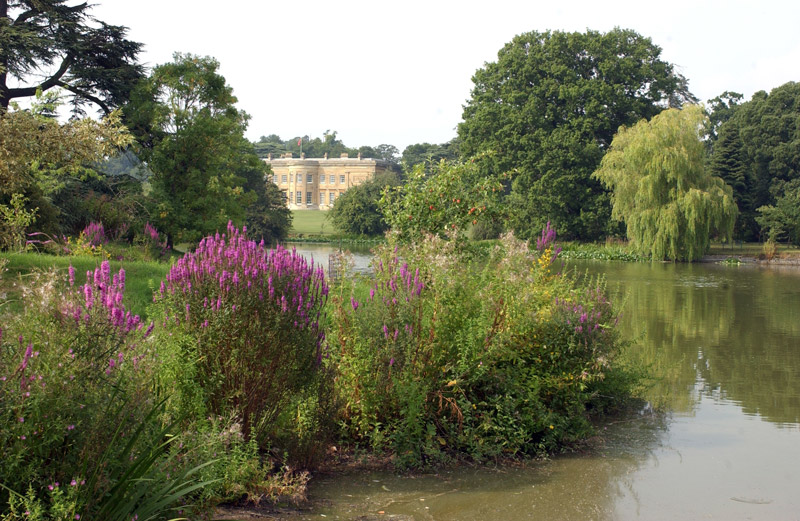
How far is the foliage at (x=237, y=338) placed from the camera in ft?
16.3

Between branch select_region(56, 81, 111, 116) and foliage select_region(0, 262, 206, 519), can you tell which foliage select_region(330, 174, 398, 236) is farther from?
foliage select_region(0, 262, 206, 519)

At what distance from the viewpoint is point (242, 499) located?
15.7ft

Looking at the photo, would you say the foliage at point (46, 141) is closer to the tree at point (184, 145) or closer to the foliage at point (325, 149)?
the tree at point (184, 145)

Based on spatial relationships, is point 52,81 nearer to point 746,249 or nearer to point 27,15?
point 27,15

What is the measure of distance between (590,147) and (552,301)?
41621mm

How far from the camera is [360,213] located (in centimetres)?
6581

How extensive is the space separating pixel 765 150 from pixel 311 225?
4626 centimetres

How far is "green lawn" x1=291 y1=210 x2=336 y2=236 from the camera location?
232 feet

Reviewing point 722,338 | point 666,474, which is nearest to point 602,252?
point 722,338

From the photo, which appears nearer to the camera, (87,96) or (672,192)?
(87,96)

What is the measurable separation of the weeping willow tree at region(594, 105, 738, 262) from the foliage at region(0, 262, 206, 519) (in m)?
35.4

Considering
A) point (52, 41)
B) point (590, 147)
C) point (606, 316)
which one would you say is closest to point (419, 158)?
point (590, 147)

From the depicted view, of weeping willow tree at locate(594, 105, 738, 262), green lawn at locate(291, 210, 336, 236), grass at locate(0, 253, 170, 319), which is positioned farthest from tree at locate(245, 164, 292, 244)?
grass at locate(0, 253, 170, 319)

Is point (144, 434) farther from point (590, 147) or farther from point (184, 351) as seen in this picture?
point (590, 147)
